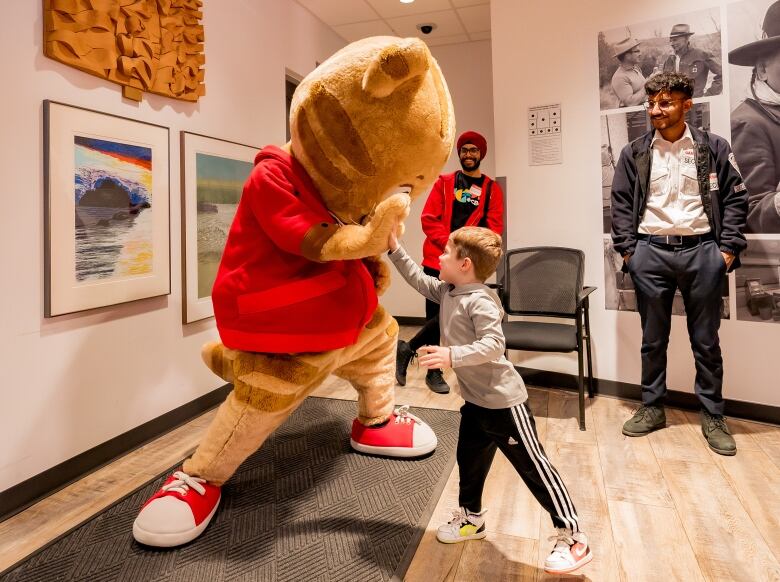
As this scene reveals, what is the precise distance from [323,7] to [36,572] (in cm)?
396

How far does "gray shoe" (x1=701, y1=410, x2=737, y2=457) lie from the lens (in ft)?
7.53

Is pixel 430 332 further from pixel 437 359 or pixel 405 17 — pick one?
pixel 405 17

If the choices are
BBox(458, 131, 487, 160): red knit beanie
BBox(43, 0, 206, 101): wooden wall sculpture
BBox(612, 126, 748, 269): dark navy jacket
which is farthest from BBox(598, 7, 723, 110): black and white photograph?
BBox(43, 0, 206, 101): wooden wall sculpture

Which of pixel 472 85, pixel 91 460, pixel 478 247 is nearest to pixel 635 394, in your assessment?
pixel 478 247

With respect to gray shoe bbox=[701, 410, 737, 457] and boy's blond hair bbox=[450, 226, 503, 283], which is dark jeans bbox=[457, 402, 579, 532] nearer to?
boy's blond hair bbox=[450, 226, 503, 283]

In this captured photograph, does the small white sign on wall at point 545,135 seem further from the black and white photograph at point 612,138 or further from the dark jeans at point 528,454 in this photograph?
the dark jeans at point 528,454

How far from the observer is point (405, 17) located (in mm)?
4230

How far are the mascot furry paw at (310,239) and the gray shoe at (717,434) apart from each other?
176cm

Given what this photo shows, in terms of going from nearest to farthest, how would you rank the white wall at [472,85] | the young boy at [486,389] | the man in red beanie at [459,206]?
1. the young boy at [486,389]
2. the man in red beanie at [459,206]
3. the white wall at [472,85]

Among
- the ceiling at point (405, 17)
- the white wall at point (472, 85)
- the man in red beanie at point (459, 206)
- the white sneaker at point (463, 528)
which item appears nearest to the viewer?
the white sneaker at point (463, 528)

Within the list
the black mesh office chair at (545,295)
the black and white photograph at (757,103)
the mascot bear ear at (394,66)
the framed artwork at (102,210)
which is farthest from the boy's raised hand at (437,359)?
the black and white photograph at (757,103)

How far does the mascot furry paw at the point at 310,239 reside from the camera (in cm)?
150

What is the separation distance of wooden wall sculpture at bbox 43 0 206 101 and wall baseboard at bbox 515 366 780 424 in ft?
8.72

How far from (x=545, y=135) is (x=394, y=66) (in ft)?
6.92
